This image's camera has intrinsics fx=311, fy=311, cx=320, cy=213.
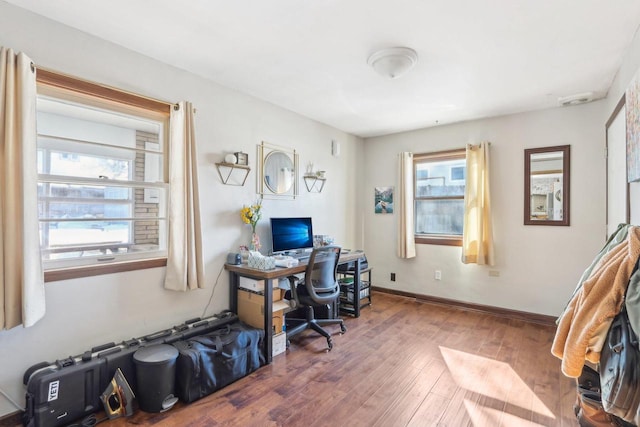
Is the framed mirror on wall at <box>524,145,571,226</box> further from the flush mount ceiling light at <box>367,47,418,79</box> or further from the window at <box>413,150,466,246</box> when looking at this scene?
the flush mount ceiling light at <box>367,47,418,79</box>

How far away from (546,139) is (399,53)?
2427mm

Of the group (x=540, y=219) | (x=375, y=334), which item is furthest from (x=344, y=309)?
(x=540, y=219)

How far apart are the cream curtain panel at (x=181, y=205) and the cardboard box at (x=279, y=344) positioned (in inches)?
33.4

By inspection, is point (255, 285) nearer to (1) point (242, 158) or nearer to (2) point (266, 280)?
(2) point (266, 280)

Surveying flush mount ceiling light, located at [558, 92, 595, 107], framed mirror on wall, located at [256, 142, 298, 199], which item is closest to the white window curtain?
framed mirror on wall, located at [256, 142, 298, 199]

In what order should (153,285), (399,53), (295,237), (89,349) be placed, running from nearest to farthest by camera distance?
(89,349), (399,53), (153,285), (295,237)

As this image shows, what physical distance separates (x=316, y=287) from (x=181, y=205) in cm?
143

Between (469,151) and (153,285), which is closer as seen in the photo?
(153,285)

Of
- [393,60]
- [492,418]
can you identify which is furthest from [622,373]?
[393,60]

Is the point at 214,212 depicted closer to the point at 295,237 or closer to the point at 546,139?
the point at 295,237

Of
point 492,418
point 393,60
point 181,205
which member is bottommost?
point 492,418

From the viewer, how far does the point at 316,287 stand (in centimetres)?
302

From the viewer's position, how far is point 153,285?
8.14 feet

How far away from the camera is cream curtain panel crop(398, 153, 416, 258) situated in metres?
4.47
